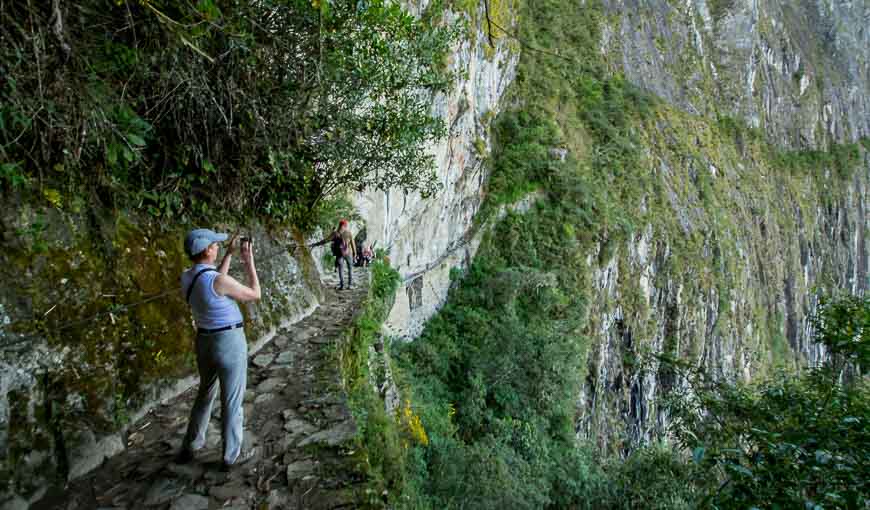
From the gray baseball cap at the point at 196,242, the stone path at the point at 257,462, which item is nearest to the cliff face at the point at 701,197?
the stone path at the point at 257,462

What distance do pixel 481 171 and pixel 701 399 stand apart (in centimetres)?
1258

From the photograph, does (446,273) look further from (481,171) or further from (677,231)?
(677,231)

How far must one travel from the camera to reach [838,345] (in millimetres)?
5430

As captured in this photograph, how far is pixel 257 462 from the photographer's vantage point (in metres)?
2.83

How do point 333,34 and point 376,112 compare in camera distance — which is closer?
point 333,34

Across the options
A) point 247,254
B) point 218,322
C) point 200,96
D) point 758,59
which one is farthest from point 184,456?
point 758,59

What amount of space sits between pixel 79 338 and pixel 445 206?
12.6 m

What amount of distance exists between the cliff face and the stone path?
7016 millimetres

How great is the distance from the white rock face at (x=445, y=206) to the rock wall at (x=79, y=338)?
6526 mm

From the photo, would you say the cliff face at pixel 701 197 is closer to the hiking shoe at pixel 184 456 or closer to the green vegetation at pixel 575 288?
the green vegetation at pixel 575 288

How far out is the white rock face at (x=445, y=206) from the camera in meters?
11.7

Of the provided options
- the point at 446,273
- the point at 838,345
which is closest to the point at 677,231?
the point at 446,273

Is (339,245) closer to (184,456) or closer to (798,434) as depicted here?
(184,456)

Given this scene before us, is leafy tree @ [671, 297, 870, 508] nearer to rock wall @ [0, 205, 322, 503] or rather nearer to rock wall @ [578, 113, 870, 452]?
rock wall @ [578, 113, 870, 452]
